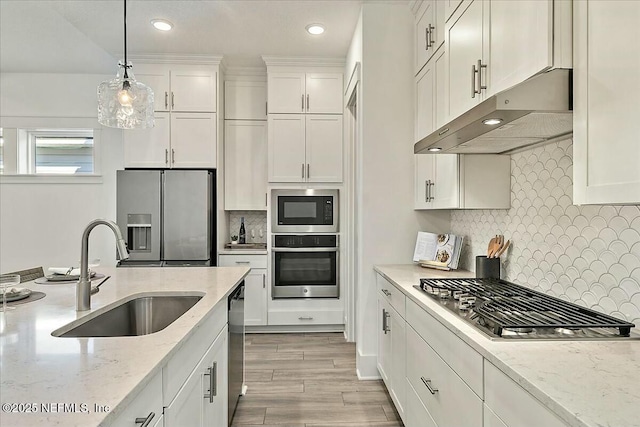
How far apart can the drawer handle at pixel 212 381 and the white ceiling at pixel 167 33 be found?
2.53 m

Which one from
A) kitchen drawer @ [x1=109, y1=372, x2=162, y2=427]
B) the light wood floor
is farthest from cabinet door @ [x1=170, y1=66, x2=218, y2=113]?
kitchen drawer @ [x1=109, y1=372, x2=162, y2=427]

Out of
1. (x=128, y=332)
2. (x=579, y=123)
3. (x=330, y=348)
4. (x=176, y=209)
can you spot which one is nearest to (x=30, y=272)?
(x=128, y=332)

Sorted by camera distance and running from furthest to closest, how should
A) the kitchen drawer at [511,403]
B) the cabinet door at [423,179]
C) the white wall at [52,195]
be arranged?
the white wall at [52,195]
the cabinet door at [423,179]
the kitchen drawer at [511,403]

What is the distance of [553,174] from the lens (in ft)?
5.96

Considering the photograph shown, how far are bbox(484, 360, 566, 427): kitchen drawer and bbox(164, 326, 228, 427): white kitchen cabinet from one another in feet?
3.05

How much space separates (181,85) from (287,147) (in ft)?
3.99

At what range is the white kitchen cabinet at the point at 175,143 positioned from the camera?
3.88 meters

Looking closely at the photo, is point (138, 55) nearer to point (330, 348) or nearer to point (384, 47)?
point (384, 47)

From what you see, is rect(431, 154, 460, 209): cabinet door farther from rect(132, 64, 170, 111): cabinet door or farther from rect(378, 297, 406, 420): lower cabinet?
rect(132, 64, 170, 111): cabinet door

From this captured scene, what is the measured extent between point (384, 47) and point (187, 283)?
7.14ft

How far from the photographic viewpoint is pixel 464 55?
189 cm

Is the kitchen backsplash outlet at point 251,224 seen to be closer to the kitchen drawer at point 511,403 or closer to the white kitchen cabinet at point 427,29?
the white kitchen cabinet at point 427,29

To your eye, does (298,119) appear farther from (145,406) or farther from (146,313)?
(145,406)

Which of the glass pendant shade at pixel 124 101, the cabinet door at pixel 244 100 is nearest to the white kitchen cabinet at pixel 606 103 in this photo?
A: the glass pendant shade at pixel 124 101
